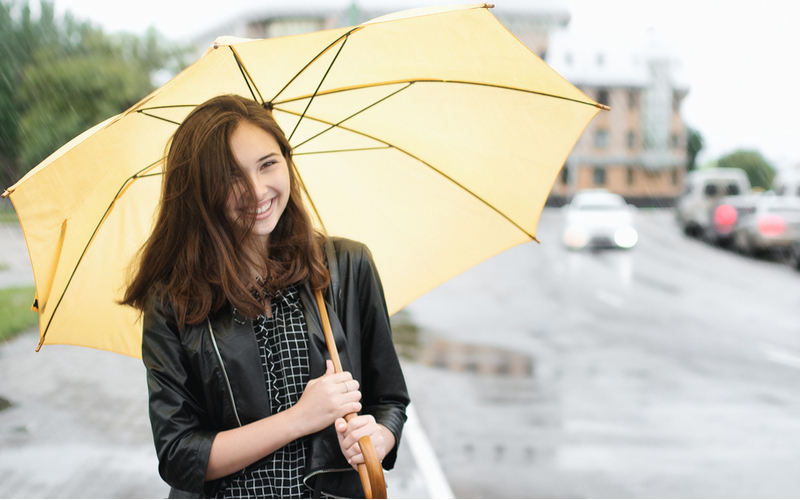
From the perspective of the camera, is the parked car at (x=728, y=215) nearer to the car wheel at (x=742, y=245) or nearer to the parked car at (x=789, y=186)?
the car wheel at (x=742, y=245)

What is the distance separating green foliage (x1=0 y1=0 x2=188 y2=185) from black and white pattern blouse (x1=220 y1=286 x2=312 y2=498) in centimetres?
3237

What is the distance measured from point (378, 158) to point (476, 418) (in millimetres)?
4191

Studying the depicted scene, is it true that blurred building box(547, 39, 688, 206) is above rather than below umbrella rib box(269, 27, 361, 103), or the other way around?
below

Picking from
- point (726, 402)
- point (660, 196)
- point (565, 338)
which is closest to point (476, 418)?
point (726, 402)

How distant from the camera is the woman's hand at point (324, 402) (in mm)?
1533

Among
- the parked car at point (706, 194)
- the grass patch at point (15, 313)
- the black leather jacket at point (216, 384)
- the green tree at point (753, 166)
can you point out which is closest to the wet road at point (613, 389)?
the black leather jacket at point (216, 384)

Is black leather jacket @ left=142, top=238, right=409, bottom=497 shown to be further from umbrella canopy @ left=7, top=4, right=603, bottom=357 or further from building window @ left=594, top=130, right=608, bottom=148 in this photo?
building window @ left=594, top=130, right=608, bottom=148

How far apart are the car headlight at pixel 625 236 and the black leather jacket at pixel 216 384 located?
21052 millimetres

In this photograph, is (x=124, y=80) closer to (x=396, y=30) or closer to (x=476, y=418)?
(x=476, y=418)

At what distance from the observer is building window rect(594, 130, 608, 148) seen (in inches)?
2432

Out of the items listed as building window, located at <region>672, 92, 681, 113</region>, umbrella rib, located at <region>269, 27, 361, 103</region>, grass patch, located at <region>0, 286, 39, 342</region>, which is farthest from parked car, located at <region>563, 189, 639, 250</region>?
building window, located at <region>672, 92, 681, 113</region>

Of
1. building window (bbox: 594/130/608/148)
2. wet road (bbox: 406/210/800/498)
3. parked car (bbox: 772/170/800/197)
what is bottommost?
building window (bbox: 594/130/608/148)

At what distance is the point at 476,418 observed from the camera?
237 inches

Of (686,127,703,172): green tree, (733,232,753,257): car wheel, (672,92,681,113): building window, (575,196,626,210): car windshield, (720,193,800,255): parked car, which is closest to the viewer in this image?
(720,193,800,255): parked car
